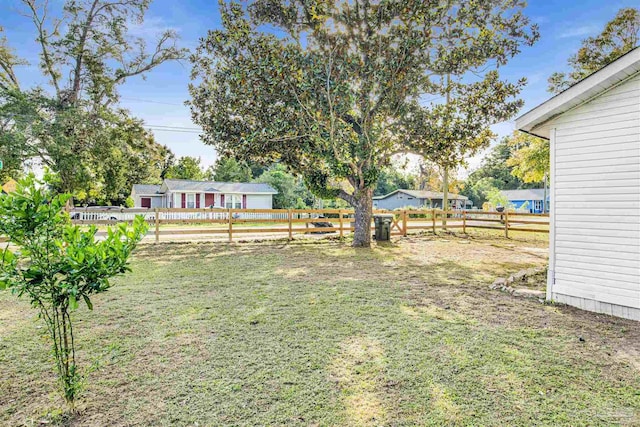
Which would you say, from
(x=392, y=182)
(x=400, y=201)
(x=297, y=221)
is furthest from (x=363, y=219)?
(x=392, y=182)

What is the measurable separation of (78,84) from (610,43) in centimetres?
2199

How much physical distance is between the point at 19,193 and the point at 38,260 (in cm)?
42

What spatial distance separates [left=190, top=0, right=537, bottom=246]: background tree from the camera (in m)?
8.75

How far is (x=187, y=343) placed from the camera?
11.2 feet

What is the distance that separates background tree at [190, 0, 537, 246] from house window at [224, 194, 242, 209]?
749 inches

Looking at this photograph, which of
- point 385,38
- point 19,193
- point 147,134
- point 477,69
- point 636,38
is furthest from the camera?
point 147,134

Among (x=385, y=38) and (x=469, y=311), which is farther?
(x=385, y=38)

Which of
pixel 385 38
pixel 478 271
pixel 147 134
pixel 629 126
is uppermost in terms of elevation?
pixel 385 38

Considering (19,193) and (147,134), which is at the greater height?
(147,134)

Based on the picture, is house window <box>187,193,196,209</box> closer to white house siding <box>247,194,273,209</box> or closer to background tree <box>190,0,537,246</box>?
white house siding <box>247,194,273,209</box>

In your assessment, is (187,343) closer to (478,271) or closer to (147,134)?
(478,271)

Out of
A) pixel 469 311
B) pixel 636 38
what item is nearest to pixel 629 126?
pixel 469 311

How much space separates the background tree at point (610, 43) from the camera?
12352mm

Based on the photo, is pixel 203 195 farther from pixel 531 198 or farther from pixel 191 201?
pixel 531 198
